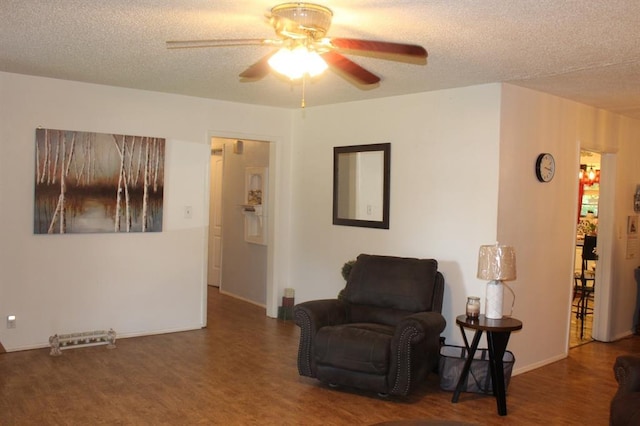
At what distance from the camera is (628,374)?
324 cm

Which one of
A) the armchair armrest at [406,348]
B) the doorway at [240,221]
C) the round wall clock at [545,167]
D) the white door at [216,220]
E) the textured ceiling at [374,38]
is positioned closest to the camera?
the textured ceiling at [374,38]

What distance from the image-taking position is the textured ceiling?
9.87ft

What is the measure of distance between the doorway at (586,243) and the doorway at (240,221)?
151 inches

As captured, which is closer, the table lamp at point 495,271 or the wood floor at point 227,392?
the wood floor at point 227,392

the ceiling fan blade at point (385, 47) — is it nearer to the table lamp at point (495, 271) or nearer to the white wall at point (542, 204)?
the table lamp at point (495, 271)

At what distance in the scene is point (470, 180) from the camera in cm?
489

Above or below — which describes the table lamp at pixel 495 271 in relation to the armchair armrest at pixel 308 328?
above

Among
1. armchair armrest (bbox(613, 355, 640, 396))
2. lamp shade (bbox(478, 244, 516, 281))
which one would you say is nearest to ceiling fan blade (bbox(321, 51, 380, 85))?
lamp shade (bbox(478, 244, 516, 281))

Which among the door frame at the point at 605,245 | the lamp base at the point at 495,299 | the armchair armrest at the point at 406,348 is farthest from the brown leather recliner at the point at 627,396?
the door frame at the point at 605,245

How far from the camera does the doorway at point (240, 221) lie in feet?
24.2

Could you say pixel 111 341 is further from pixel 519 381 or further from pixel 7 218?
pixel 519 381

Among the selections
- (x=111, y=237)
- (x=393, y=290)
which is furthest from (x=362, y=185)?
(x=111, y=237)

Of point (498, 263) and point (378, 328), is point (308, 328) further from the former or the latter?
point (498, 263)

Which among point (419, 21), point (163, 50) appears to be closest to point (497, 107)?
point (419, 21)
